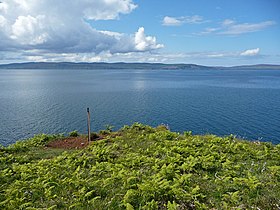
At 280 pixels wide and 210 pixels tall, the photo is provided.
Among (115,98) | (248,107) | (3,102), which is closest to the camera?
(248,107)

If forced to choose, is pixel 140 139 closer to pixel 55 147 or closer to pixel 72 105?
pixel 55 147

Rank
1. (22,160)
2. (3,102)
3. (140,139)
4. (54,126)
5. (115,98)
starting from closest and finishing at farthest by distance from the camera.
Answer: (22,160), (140,139), (54,126), (3,102), (115,98)

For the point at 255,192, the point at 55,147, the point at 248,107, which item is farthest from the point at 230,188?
the point at 248,107

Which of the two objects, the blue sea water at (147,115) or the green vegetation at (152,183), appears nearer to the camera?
the green vegetation at (152,183)

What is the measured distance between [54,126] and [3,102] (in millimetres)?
30431

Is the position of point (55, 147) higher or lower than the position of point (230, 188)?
lower

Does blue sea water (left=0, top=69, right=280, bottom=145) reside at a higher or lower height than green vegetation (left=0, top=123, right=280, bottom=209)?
lower

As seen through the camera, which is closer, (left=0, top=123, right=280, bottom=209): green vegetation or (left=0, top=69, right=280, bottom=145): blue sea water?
(left=0, top=123, right=280, bottom=209): green vegetation

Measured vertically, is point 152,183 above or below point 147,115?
above

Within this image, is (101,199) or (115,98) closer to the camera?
(101,199)

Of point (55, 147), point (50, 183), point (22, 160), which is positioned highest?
point (50, 183)

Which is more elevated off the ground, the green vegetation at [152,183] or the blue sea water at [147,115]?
the green vegetation at [152,183]

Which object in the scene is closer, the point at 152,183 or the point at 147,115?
the point at 152,183

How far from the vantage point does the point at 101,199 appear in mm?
8594
